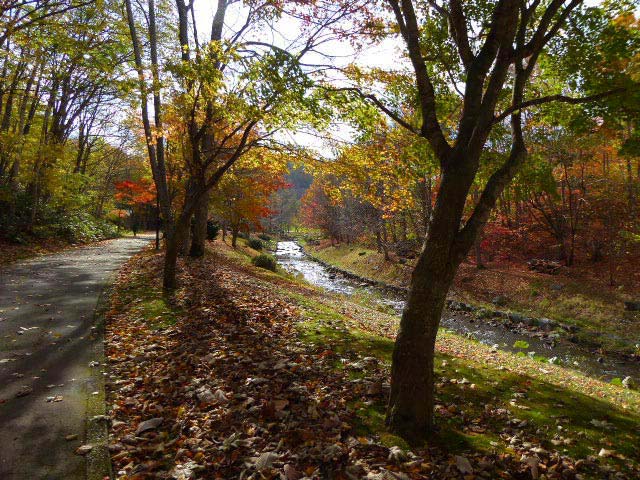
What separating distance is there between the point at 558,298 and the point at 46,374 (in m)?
18.6

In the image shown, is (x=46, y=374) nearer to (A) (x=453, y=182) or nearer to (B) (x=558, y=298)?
(A) (x=453, y=182)

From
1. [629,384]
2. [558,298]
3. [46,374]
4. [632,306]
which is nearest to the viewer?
[46,374]

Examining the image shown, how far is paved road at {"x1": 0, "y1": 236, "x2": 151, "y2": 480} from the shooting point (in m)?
3.66

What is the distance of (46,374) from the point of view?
214 inches

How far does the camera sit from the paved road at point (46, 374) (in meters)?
3.66

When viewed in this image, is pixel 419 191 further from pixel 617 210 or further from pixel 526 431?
pixel 526 431

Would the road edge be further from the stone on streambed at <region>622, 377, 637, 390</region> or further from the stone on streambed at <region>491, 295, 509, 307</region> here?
the stone on streambed at <region>491, 295, 509, 307</region>

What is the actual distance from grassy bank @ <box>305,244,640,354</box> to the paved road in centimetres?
1498

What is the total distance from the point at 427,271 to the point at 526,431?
228 cm

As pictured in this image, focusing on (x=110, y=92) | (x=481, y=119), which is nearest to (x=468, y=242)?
(x=481, y=119)

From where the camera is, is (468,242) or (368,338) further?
(368,338)

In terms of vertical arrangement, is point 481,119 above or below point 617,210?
below

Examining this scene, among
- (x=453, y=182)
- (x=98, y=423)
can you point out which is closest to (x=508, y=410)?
(x=453, y=182)

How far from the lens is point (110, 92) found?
79.8ft
